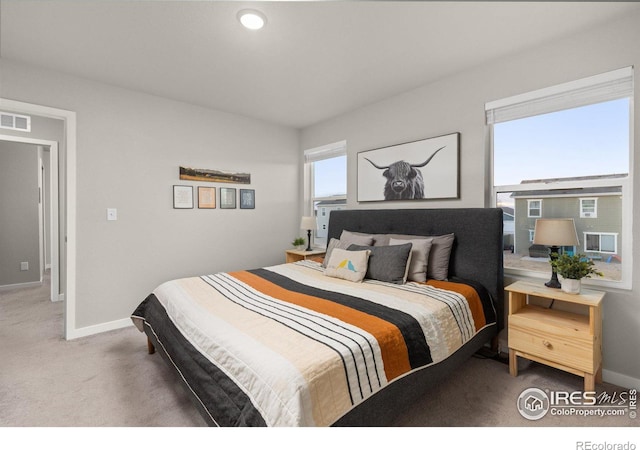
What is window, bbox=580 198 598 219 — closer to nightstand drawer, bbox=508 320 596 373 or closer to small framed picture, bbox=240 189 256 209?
nightstand drawer, bbox=508 320 596 373

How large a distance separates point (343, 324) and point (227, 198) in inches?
104

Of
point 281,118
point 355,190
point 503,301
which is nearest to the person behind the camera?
point 503,301

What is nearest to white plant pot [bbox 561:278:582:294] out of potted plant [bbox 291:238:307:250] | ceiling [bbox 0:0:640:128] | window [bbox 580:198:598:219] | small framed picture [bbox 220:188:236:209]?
window [bbox 580:198:598:219]

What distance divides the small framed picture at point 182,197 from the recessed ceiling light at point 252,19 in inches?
75.6

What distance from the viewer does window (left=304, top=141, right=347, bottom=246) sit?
373 cm

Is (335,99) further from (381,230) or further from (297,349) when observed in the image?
(297,349)

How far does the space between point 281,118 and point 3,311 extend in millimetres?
3844

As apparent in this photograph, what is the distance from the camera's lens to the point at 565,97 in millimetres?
2043

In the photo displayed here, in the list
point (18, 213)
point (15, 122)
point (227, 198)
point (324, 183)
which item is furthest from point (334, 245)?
point (18, 213)

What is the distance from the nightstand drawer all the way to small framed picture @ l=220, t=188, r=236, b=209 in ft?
10.0

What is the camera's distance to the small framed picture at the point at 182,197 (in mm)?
3158

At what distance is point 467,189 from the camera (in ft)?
8.30

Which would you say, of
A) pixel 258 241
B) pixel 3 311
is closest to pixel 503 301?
pixel 258 241
